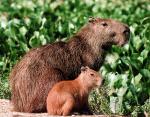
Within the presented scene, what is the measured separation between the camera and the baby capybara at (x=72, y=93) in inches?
412

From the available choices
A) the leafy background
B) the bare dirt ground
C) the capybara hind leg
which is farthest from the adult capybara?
the capybara hind leg

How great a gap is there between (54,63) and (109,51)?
4.92ft

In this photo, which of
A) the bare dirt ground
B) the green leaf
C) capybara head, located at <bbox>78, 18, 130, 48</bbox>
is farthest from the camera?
the green leaf

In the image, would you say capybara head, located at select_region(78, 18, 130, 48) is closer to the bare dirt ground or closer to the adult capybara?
the adult capybara

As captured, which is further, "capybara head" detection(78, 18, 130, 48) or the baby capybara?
"capybara head" detection(78, 18, 130, 48)

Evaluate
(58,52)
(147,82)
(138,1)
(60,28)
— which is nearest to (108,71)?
(147,82)

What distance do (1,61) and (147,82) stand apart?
3661mm

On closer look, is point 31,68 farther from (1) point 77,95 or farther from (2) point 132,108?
(2) point 132,108

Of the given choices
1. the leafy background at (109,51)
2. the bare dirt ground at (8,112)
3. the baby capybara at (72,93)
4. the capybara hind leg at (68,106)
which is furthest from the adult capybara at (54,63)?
the capybara hind leg at (68,106)

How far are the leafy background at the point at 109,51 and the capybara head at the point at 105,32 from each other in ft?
1.24

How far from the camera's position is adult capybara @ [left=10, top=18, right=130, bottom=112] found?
11016 mm

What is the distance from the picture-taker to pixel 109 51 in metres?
12.5

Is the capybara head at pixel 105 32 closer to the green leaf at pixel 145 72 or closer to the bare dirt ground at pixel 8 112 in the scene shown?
the green leaf at pixel 145 72

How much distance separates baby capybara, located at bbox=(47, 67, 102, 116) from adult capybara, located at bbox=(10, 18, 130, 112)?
14.1 inches
